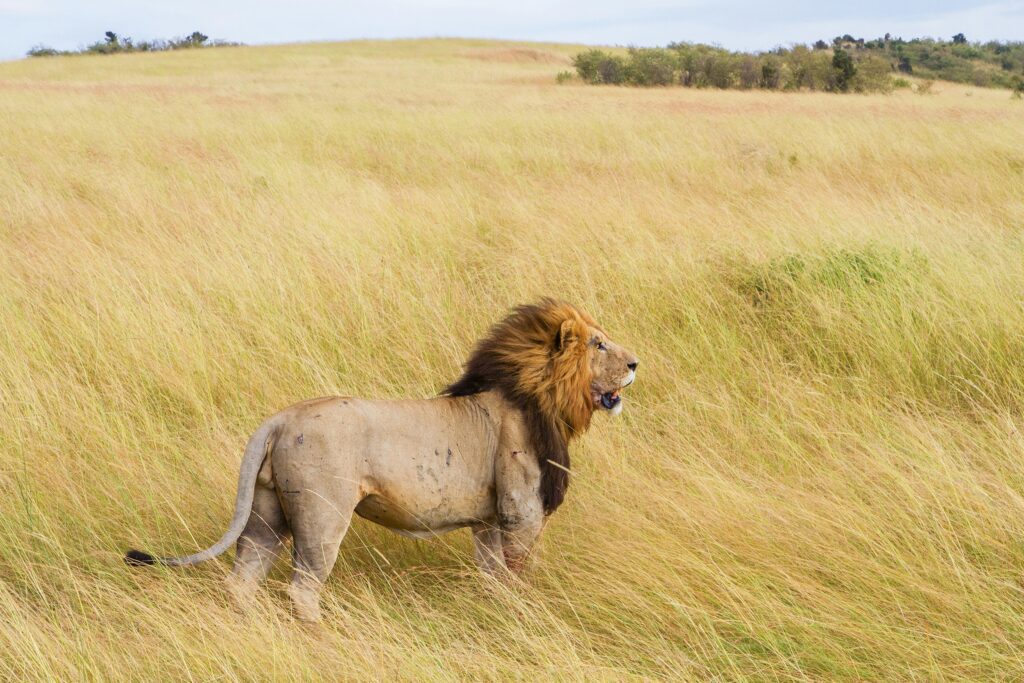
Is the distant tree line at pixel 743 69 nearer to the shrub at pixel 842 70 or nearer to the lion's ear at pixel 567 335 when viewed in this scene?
the shrub at pixel 842 70

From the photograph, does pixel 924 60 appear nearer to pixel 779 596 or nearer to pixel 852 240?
pixel 852 240

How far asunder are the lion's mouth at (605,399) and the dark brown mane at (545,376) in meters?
0.07

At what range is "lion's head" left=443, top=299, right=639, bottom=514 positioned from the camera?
2947 mm

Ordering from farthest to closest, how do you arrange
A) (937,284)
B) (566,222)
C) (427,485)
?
(566,222), (937,284), (427,485)

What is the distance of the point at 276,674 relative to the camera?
237cm

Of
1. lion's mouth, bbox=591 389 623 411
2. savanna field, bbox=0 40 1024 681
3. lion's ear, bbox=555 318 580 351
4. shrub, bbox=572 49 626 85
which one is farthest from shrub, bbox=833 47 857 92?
lion's ear, bbox=555 318 580 351

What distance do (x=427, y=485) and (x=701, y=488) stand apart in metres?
1.06

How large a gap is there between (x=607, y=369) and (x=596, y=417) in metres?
0.94

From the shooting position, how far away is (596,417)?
4.04 m

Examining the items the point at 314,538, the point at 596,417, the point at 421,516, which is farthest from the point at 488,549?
the point at 596,417

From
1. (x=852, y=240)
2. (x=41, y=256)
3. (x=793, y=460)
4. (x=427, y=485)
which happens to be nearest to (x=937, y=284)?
(x=852, y=240)

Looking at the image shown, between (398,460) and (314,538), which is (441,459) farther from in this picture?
(314,538)

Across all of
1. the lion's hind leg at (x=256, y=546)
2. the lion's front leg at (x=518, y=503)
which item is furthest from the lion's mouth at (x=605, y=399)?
the lion's hind leg at (x=256, y=546)

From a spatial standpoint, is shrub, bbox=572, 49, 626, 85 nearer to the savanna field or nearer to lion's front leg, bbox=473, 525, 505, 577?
the savanna field
